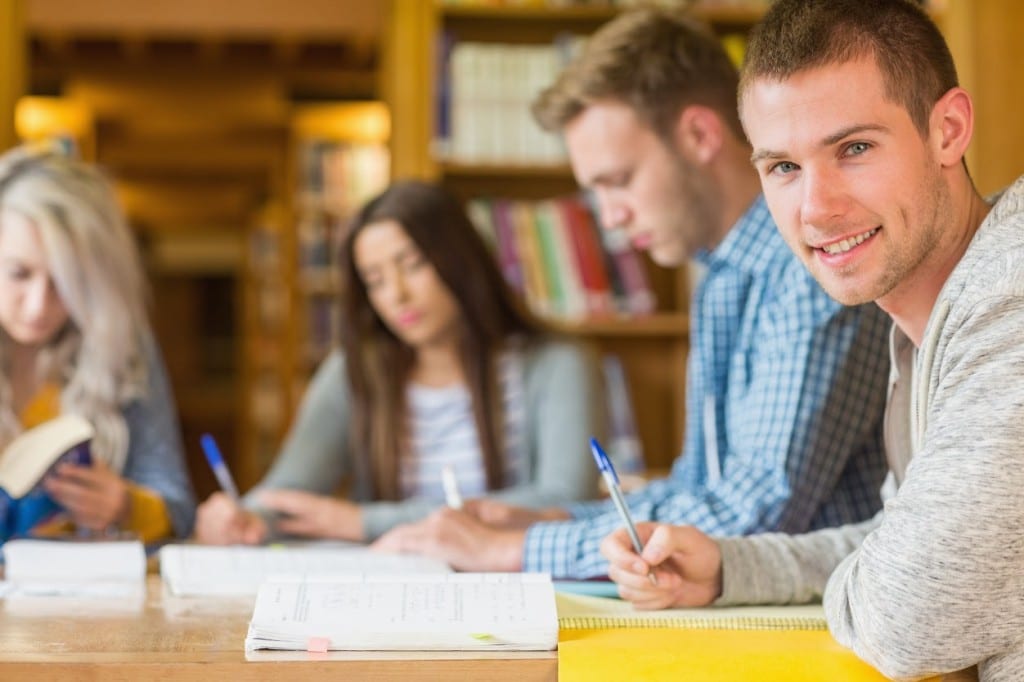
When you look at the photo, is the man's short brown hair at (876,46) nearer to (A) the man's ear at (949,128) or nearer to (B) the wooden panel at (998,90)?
(A) the man's ear at (949,128)

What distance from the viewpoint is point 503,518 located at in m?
1.75

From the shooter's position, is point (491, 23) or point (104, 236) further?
point (491, 23)

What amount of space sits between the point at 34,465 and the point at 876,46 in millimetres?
1217

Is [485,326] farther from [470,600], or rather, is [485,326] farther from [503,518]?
[470,600]

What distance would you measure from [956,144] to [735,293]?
54cm

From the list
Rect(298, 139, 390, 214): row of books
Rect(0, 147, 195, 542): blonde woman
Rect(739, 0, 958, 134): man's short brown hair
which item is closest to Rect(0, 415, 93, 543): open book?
Rect(0, 147, 195, 542): blonde woman

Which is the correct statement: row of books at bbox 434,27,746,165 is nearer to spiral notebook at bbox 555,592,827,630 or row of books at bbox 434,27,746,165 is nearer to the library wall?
the library wall

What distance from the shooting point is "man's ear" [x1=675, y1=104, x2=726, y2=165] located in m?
1.78

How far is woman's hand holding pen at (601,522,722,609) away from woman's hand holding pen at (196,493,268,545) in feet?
2.48

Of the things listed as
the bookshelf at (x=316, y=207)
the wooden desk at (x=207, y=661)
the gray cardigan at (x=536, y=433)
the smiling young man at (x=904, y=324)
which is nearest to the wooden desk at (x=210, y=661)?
the wooden desk at (x=207, y=661)

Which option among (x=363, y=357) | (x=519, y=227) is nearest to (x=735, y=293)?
(x=363, y=357)

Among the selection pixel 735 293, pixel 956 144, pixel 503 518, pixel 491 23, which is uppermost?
pixel 491 23

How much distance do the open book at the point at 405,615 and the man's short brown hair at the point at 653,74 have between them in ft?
2.84

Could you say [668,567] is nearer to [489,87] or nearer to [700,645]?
[700,645]
